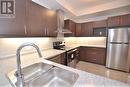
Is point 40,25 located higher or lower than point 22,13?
lower

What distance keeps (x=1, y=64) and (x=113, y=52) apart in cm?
371

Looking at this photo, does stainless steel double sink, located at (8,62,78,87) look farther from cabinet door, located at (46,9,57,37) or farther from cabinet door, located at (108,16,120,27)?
cabinet door, located at (108,16,120,27)

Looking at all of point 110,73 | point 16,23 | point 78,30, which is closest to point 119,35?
point 110,73

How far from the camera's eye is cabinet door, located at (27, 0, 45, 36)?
77.3 inches

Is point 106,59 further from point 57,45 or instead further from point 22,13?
point 22,13

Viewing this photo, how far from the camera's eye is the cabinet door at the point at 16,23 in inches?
60.2

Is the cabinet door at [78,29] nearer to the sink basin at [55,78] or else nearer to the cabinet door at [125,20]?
the cabinet door at [125,20]

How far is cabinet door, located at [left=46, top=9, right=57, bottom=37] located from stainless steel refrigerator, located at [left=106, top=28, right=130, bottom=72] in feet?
7.65

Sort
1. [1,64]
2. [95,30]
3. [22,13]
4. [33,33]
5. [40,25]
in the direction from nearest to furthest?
[1,64] → [22,13] → [33,33] → [40,25] → [95,30]

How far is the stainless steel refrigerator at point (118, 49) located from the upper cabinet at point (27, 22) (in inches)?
101

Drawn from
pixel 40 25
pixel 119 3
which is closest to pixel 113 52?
pixel 119 3

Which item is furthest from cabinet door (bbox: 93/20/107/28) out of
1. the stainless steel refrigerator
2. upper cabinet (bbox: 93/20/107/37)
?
the stainless steel refrigerator

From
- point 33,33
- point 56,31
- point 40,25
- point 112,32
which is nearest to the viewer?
point 33,33

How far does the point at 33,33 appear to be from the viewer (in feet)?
6.81
